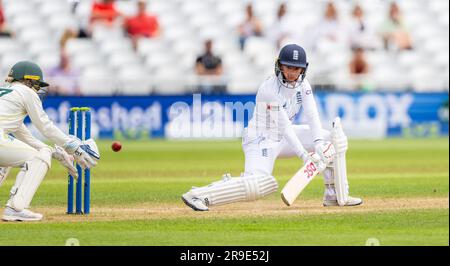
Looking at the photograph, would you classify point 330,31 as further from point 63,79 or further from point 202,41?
point 63,79

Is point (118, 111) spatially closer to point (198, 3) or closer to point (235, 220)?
point (198, 3)

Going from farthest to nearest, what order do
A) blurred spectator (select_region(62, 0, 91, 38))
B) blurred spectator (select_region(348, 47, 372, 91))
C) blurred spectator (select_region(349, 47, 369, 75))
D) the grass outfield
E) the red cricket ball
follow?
blurred spectator (select_region(62, 0, 91, 38)), blurred spectator (select_region(349, 47, 369, 75)), blurred spectator (select_region(348, 47, 372, 91)), the red cricket ball, the grass outfield

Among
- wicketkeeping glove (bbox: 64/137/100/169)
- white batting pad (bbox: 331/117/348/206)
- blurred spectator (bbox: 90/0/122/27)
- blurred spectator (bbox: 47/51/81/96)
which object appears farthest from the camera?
blurred spectator (bbox: 90/0/122/27)

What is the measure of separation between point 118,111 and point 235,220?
37.4 ft

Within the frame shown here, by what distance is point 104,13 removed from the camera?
72.0ft

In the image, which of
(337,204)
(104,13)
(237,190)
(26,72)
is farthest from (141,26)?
(26,72)

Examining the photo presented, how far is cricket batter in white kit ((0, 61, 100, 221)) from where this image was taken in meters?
8.66

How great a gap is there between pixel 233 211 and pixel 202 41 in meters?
13.2

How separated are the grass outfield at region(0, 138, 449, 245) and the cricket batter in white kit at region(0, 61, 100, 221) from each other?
0.78 feet

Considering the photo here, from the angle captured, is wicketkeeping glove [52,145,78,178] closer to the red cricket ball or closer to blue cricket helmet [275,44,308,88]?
the red cricket ball

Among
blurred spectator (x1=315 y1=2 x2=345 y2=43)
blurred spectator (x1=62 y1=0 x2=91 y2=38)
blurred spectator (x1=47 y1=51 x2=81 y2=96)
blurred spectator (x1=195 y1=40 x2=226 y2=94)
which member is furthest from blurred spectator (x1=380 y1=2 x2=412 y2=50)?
blurred spectator (x1=47 y1=51 x2=81 y2=96)
